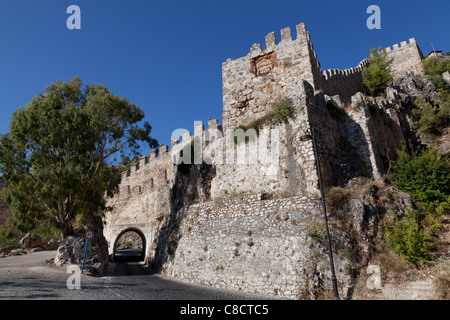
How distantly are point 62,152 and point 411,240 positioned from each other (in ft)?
56.0

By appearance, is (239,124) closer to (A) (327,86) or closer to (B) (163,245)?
A: (A) (327,86)

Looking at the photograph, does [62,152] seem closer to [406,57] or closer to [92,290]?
→ [92,290]

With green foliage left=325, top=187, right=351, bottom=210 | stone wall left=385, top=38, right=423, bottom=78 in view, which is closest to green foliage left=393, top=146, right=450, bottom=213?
green foliage left=325, top=187, right=351, bottom=210

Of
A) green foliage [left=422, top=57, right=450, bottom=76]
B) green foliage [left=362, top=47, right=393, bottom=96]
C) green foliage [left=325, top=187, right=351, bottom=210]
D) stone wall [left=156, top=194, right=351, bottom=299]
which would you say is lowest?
stone wall [left=156, top=194, right=351, bottom=299]

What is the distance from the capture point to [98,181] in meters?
16.1

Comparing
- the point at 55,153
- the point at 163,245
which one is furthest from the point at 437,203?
the point at 55,153

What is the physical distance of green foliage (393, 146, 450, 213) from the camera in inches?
417

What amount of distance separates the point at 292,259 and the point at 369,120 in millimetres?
9112

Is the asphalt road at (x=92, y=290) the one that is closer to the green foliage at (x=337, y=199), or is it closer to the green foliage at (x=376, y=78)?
the green foliage at (x=337, y=199)

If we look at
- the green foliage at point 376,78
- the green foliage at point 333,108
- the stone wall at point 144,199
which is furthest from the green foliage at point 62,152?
the green foliage at point 376,78

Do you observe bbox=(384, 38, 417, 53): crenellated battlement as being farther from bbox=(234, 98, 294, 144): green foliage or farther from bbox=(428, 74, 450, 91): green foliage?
bbox=(234, 98, 294, 144): green foliage

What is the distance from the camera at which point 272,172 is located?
12.6 m

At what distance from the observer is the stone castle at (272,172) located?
10125 mm

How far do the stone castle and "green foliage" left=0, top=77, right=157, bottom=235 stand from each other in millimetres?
5426
